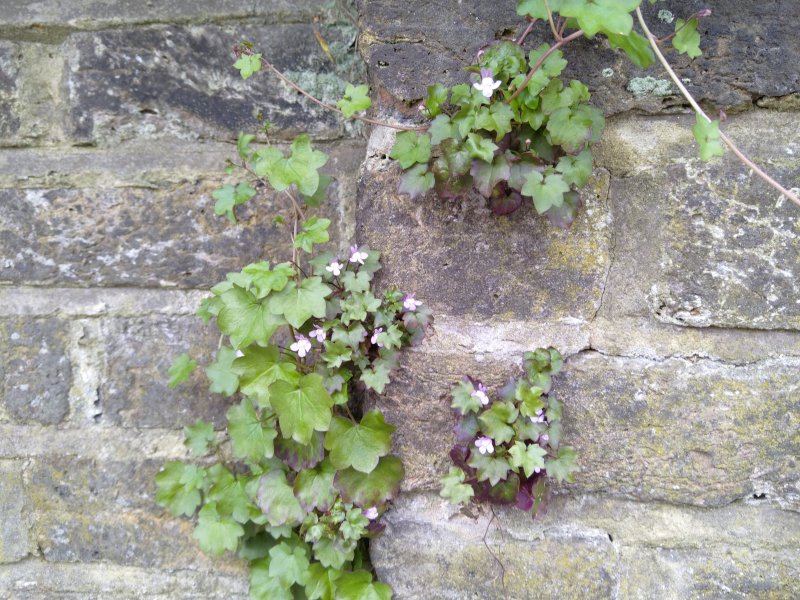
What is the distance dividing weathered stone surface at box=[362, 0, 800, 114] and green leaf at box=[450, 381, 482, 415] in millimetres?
454

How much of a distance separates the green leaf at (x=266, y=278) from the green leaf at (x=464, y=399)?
0.99 ft

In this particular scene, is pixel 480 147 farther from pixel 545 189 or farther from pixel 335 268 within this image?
pixel 335 268

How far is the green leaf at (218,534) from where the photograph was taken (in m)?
1.04

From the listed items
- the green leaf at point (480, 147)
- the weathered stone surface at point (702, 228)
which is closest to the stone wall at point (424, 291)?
the weathered stone surface at point (702, 228)

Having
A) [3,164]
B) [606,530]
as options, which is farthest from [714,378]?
[3,164]

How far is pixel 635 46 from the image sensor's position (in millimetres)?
829

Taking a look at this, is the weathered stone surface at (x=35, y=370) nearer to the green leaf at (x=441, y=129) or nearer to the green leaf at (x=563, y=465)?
the green leaf at (x=441, y=129)

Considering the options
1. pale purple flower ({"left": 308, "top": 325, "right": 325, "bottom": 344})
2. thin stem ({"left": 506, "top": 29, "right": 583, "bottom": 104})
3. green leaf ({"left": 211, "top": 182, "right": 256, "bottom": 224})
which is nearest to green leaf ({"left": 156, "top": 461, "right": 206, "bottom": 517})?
pale purple flower ({"left": 308, "top": 325, "right": 325, "bottom": 344})

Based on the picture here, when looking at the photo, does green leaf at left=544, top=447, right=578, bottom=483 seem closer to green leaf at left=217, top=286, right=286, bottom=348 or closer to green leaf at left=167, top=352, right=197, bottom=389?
green leaf at left=217, top=286, right=286, bottom=348

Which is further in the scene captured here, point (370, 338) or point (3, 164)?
point (3, 164)

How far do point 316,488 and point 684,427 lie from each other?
0.58m

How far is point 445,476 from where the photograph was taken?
93 cm

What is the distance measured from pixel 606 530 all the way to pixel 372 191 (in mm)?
659

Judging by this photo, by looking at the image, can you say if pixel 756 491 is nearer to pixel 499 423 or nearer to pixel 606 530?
pixel 606 530
